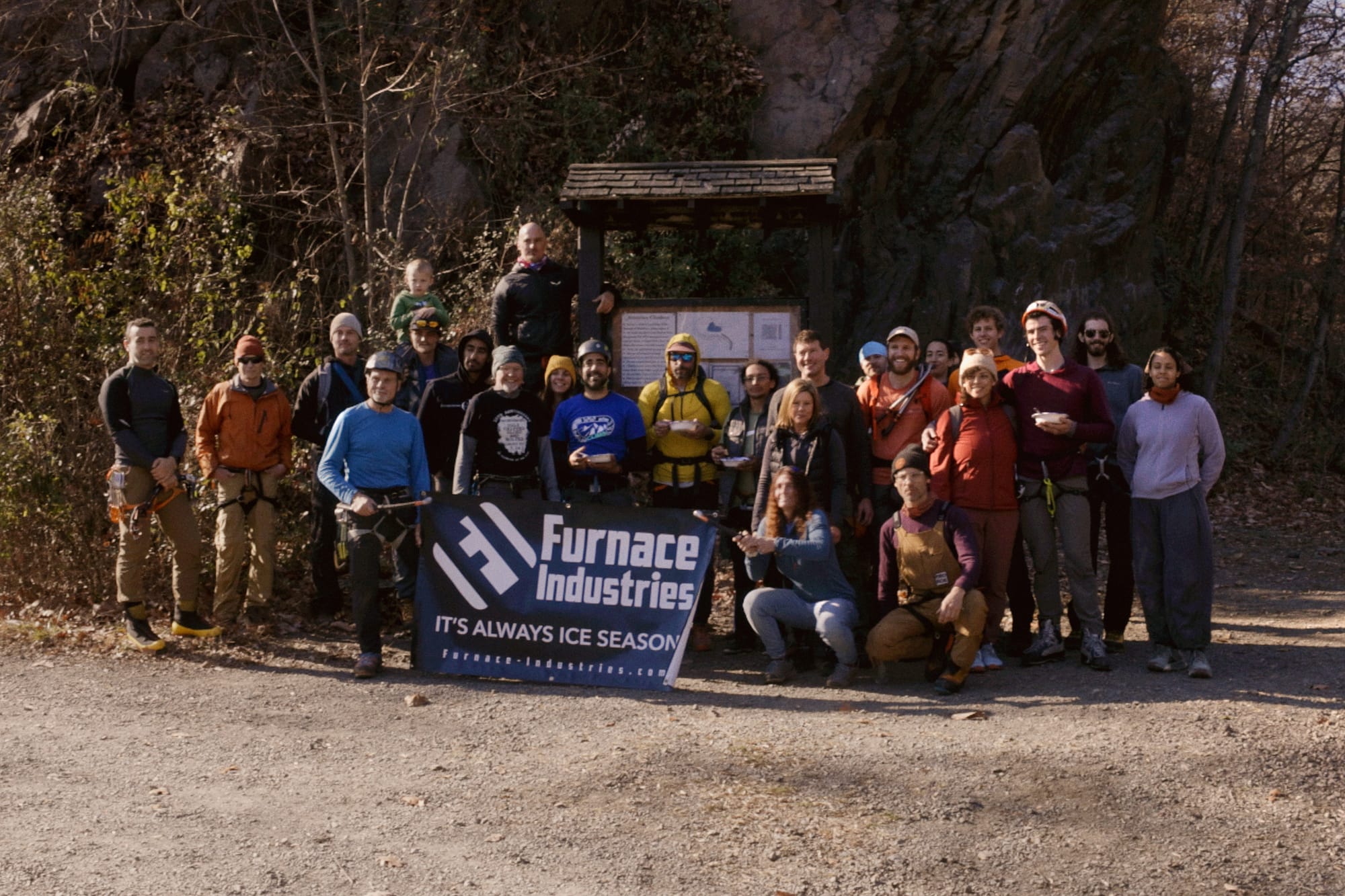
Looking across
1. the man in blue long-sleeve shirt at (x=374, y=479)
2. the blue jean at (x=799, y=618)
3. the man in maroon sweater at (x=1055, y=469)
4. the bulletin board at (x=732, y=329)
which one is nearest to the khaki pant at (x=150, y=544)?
the man in blue long-sleeve shirt at (x=374, y=479)

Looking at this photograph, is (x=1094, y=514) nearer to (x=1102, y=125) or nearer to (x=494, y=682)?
(x=494, y=682)

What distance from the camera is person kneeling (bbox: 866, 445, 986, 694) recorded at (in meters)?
7.48

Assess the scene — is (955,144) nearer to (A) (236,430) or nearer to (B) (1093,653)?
(B) (1093,653)

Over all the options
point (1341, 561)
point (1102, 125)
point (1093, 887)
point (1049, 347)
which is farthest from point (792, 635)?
point (1102, 125)

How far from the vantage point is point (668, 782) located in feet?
19.1

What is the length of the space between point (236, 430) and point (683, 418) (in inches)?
129

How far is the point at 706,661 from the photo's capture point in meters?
8.56

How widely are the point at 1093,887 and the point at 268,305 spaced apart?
949cm

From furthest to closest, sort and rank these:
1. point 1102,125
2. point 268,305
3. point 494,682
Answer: point 1102,125, point 268,305, point 494,682

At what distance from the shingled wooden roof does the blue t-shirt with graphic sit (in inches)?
89.1

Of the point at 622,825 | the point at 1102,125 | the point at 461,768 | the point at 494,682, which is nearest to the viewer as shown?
the point at 622,825

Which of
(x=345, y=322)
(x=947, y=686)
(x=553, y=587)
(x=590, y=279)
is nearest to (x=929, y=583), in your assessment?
(x=947, y=686)

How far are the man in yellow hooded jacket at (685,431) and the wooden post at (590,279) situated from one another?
1.41 meters

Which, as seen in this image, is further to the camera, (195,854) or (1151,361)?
(1151,361)
